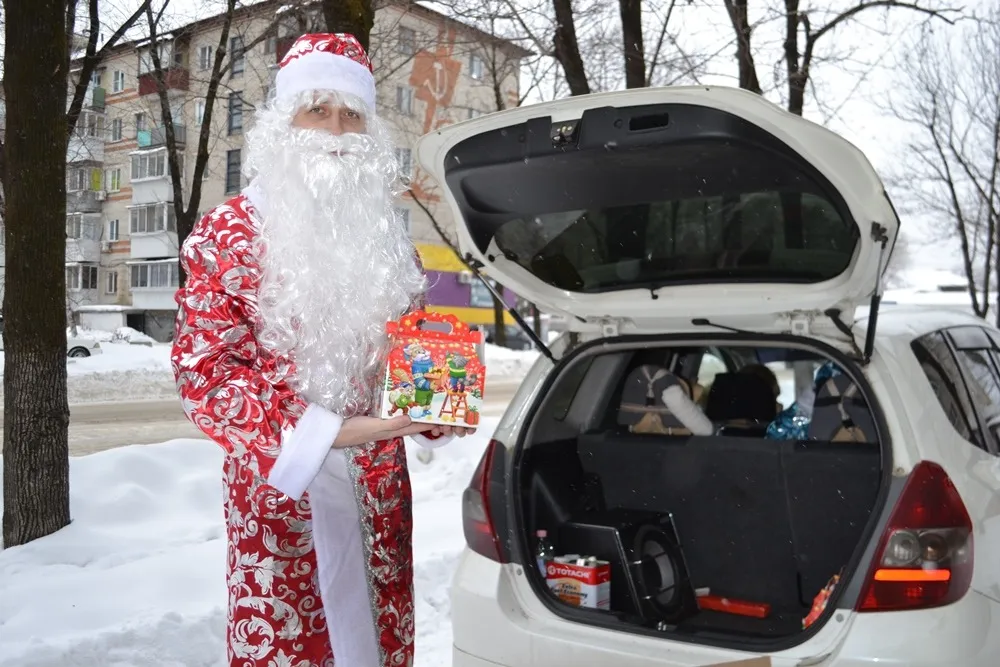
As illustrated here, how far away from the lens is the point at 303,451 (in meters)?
Result: 1.78

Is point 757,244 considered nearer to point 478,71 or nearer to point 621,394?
point 621,394

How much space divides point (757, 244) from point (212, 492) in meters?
4.35

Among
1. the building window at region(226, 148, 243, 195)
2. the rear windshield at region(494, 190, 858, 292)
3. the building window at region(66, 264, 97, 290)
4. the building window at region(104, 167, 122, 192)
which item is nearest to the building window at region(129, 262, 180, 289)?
the building window at region(66, 264, 97, 290)

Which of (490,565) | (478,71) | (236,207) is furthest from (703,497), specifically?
(478,71)

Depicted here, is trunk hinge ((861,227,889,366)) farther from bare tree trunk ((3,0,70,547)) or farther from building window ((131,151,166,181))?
building window ((131,151,166,181))

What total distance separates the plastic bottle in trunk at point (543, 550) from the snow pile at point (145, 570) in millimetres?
1000

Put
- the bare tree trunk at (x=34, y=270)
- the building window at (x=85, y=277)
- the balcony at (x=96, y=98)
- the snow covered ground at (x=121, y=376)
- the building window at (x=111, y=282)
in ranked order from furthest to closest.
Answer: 1. the building window at (x=111, y=282)
2. the building window at (x=85, y=277)
3. the snow covered ground at (x=121, y=376)
4. the balcony at (x=96, y=98)
5. the bare tree trunk at (x=34, y=270)

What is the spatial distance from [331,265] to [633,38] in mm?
6754

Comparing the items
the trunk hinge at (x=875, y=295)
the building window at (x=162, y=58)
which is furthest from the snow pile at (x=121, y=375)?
the trunk hinge at (x=875, y=295)

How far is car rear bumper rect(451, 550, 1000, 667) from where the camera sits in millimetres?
2016

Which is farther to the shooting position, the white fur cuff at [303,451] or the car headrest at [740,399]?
the car headrest at [740,399]

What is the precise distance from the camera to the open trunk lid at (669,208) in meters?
2.12

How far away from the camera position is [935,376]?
2.58 m

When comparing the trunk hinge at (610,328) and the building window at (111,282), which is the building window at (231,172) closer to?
the trunk hinge at (610,328)
